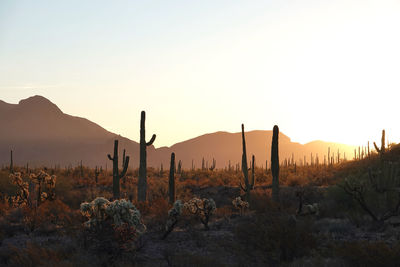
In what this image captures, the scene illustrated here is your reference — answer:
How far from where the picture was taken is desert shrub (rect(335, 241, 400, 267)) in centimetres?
937

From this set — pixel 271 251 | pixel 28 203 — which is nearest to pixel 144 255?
pixel 271 251

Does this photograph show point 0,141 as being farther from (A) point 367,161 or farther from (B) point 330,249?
(B) point 330,249

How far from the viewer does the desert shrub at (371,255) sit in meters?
9.37

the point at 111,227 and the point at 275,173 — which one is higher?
the point at 275,173

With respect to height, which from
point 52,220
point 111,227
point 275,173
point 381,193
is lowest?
point 52,220

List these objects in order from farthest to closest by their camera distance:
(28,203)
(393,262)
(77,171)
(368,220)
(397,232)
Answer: (77,171), (28,203), (368,220), (397,232), (393,262)

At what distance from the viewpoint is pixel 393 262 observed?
9.34 m

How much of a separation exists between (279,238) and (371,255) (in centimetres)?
233

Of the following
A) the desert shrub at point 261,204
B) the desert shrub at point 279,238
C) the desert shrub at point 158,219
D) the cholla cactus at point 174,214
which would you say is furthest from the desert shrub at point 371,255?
the desert shrub at point 261,204

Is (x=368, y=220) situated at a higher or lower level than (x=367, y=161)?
lower

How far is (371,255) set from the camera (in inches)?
377

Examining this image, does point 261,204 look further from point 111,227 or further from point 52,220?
point 111,227

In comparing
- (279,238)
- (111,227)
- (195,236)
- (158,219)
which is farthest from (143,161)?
(279,238)

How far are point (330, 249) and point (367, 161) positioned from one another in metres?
25.9
